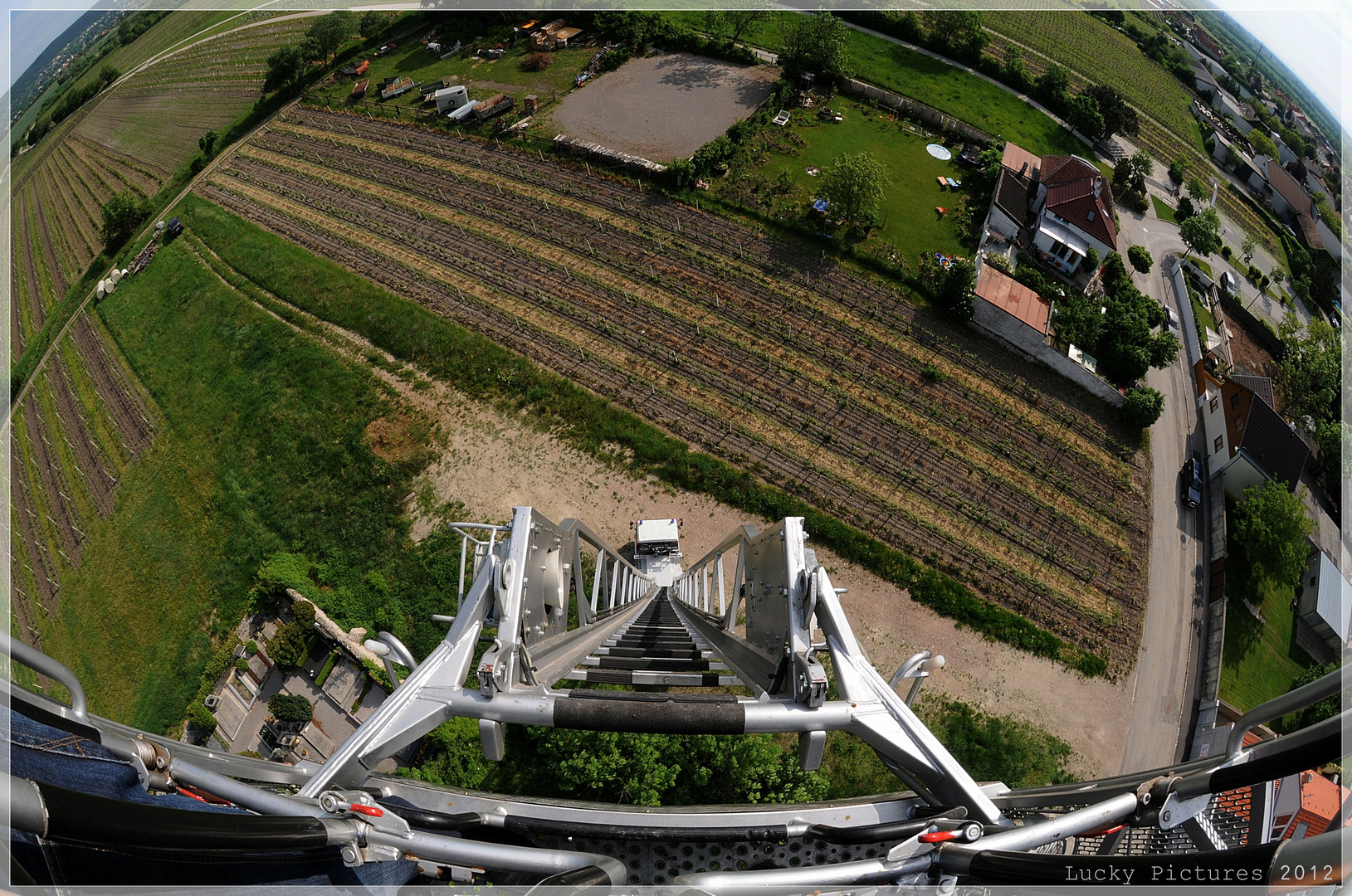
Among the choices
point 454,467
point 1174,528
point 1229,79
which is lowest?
point 1174,528

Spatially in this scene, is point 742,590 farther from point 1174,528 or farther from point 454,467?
point 1174,528

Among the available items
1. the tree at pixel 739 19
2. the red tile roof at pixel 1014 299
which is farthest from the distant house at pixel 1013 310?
the tree at pixel 739 19

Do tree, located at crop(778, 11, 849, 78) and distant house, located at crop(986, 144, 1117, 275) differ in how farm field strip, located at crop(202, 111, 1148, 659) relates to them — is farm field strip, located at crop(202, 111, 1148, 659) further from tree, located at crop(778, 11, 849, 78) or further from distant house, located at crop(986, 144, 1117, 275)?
tree, located at crop(778, 11, 849, 78)

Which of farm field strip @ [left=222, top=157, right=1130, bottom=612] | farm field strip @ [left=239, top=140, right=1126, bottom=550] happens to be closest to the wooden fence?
farm field strip @ [left=239, top=140, right=1126, bottom=550]

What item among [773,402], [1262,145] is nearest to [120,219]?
[773,402]

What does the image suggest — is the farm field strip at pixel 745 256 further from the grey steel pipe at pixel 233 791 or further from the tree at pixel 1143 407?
the grey steel pipe at pixel 233 791

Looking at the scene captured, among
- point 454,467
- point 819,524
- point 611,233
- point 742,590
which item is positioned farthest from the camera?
point 611,233

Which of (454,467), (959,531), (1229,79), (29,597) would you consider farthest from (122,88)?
(1229,79)

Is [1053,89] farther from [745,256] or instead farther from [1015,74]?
[745,256]
